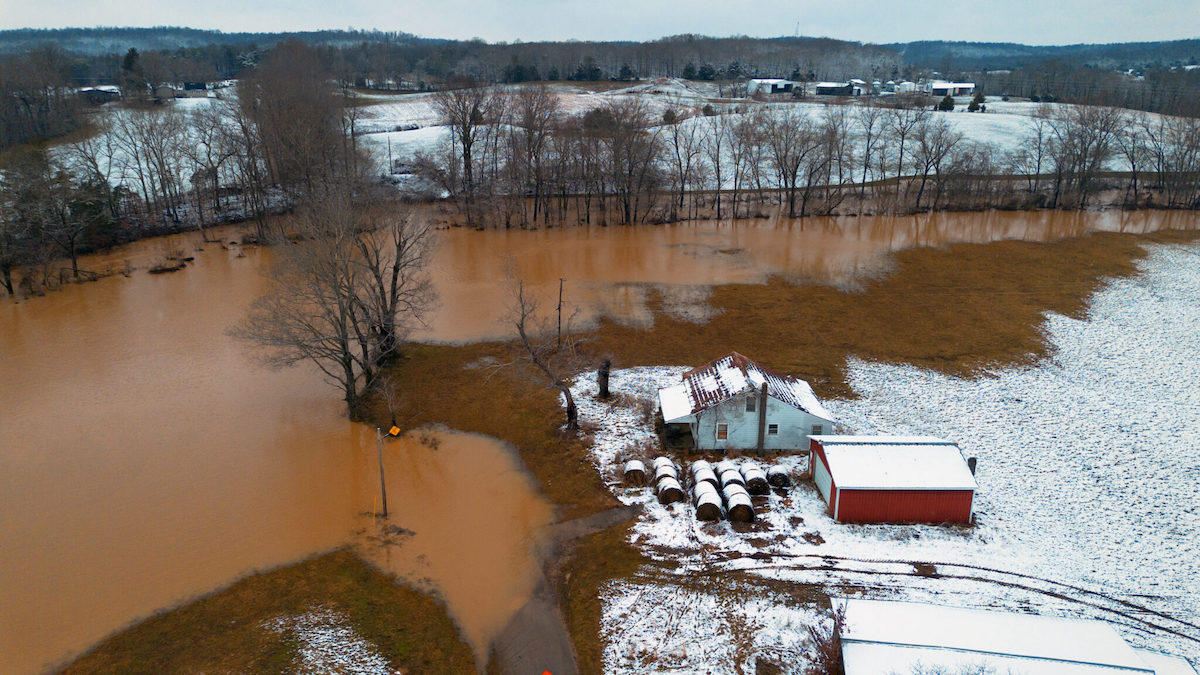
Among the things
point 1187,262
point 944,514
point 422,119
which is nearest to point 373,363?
point 944,514

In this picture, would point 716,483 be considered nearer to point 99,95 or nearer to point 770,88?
point 99,95

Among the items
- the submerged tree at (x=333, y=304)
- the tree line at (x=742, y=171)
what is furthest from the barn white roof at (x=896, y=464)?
the tree line at (x=742, y=171)

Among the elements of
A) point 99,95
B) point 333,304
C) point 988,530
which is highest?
point 99,95

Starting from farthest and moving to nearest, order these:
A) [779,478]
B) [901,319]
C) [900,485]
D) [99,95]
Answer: [99,95] → [901,319] → [779,478] → [900,485]

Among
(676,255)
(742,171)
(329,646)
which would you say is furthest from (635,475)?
(742,171)

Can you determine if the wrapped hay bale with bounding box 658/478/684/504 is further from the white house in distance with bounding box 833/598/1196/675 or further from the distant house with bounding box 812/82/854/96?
the distant house with bounding box 812/82/854/96

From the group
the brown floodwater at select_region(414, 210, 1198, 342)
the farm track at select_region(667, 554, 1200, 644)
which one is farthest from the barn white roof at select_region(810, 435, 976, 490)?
the brown floodwater at select_region(414, 210, 1198, 342)

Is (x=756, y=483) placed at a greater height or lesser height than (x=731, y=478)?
lesser
